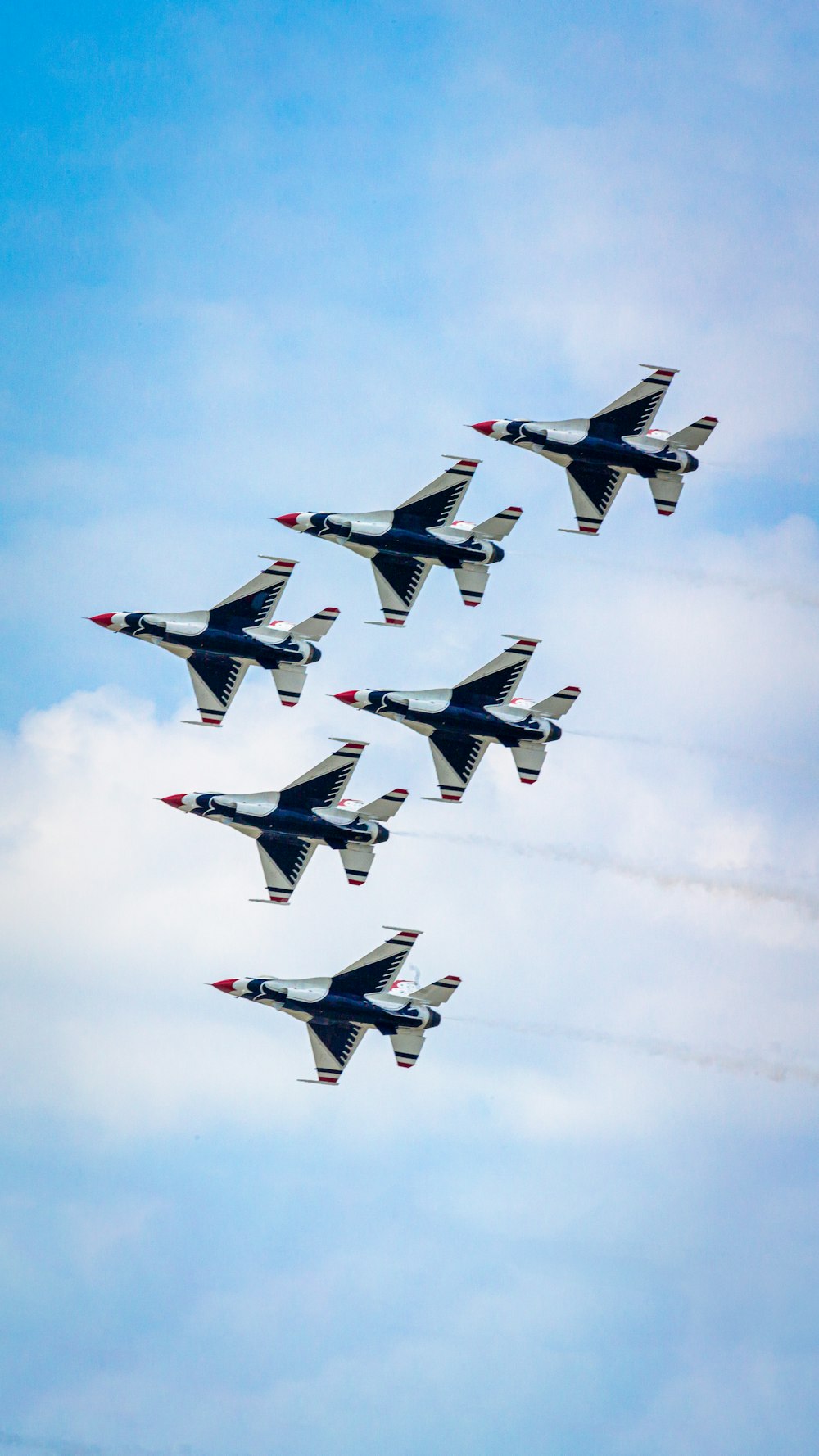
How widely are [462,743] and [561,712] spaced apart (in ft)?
19.6

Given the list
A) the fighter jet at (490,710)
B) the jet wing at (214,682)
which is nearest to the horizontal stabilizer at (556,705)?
the fighter jet at (490,710)

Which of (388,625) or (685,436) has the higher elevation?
(685,436)

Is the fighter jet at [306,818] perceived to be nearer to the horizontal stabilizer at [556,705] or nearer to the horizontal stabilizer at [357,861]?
the horizontal stabilizer at [357,861]

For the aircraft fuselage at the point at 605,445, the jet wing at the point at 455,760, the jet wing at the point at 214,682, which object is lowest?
the jet wing at the point at 455,760

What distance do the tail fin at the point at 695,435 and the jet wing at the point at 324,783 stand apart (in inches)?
998

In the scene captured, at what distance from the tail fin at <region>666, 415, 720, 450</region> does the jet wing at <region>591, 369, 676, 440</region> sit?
1834 mm

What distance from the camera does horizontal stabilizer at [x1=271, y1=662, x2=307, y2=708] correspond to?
452 ft

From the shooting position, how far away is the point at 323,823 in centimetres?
13625

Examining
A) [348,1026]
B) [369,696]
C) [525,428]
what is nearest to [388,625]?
[369,696]

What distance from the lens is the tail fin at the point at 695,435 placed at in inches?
5463

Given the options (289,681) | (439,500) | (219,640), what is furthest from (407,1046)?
(439,500)

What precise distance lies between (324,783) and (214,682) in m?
8.98

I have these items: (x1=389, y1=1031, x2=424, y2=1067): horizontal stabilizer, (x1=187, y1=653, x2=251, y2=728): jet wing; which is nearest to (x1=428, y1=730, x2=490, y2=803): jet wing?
(x1=187, y1=653, x2=251, y2=728): jet wing

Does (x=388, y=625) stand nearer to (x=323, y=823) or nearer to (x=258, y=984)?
(x=323, y=823)
